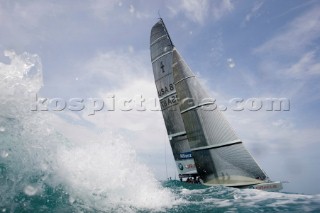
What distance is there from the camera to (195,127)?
16.5 meters

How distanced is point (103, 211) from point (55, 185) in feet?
5.26

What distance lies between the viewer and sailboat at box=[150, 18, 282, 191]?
14.2 meters

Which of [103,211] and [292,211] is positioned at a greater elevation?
[103,211]

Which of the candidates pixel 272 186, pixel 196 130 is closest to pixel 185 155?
pixel 196 130

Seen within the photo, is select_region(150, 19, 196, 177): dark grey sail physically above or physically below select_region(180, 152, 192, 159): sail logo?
above

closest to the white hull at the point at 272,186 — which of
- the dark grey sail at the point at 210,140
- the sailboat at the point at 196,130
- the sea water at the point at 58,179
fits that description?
the sailboat at the point at 196,130

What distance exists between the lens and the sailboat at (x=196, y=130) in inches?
559

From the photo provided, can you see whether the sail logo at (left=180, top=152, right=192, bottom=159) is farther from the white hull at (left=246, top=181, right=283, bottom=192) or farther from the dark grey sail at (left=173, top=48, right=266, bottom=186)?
the white hull at (left=246, top=181, right=283, bottom=192)

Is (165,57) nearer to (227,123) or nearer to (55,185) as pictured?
(227,123)

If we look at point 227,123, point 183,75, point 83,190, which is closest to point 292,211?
point 83,190

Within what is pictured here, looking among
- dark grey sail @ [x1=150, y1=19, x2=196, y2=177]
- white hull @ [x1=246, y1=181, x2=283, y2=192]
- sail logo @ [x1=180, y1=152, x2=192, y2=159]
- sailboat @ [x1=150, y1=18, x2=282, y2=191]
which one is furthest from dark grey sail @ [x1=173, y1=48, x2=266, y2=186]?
sail logo @ [x1=180, y1=152, x2=192, y2=159]

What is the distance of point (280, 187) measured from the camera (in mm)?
12969

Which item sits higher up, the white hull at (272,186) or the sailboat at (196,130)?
the sailboat at (196,130)

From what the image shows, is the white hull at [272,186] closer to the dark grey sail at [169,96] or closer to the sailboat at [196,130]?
the sailboat at [196,130]
